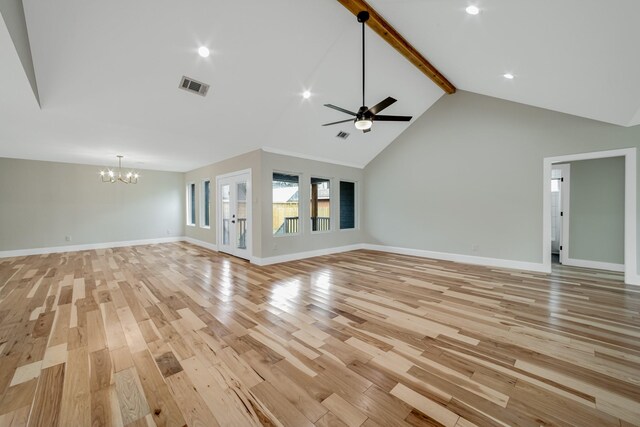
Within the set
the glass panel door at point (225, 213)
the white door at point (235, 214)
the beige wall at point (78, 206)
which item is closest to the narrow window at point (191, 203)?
the beige wall at point (78, 206)

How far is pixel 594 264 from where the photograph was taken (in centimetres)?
500

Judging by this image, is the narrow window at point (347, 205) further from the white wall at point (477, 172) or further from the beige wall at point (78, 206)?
the beige wall at point (78, 206)

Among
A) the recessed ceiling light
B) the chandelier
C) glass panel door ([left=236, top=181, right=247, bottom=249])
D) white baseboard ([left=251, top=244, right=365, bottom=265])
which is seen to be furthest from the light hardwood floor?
the chandelier

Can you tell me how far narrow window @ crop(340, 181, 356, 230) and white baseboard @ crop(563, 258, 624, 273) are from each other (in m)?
4.85

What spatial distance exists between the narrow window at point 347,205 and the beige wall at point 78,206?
5.95m

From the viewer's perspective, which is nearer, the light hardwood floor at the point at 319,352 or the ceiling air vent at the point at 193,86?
the light hardwood floor at the point at 319,352

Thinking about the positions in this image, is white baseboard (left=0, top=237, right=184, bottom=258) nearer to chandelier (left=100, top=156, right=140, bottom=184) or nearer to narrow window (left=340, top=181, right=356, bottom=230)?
chandelier (left=100, top=156, right=140, bottom=184)

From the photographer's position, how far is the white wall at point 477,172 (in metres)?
4.62

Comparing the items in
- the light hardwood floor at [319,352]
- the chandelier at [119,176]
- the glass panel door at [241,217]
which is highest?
the chandelier at [119,176]

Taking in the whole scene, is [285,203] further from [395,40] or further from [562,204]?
[562,204]

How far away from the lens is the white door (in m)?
5.88

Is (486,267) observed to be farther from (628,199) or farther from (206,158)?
(206,158)

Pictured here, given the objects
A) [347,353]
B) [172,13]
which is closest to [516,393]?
[347,353]

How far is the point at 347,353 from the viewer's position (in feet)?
6.98
